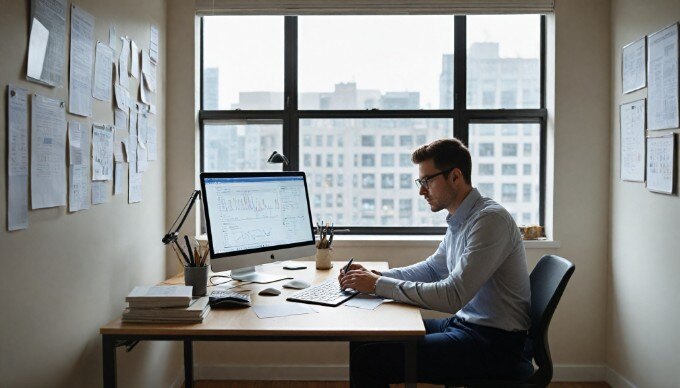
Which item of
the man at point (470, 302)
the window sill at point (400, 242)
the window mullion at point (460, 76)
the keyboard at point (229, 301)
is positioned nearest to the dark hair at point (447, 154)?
the man at point (470, 302)

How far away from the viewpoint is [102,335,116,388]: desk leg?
1.75 metres

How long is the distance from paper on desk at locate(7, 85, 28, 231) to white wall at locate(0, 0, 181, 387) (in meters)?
0.02

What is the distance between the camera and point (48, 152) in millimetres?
1803

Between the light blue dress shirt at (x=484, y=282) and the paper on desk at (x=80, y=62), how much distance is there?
1.27 metres

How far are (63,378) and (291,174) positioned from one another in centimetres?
126

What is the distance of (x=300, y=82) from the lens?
11.3 ft

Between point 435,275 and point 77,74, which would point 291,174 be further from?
point 77,74

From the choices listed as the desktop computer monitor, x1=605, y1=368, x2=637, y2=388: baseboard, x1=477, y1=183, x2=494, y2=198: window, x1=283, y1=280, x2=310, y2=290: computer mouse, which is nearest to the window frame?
x1=477, y1=183, x2=494, y2=198: window

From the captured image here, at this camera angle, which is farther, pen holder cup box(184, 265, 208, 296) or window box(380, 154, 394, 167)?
window box(380, 154, 394, 167)

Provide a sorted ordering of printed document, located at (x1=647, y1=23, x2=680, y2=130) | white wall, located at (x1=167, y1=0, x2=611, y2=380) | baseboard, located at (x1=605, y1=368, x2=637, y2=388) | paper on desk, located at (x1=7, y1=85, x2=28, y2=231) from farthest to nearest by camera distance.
Answer: white wall, located at (x1=167, y1=0, x2=611, y2=380) < baseboard, located at (x1=605, y1=368, x2=637, y2=388) < printed document, located at (x1=647, y1=23, x2=680, y2=130) < paper on desk, located at (x1=7, y1=85, x2=28, y2=231)

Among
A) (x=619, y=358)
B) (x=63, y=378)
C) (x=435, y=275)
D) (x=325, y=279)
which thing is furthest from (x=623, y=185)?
(x=63, y=378)

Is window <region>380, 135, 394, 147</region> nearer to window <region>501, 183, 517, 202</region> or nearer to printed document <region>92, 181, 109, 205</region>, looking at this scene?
window <region>501, 183, 517, 202</region>

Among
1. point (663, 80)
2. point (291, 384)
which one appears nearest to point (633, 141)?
point (663, 80)

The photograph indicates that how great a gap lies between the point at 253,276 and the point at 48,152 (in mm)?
1065
